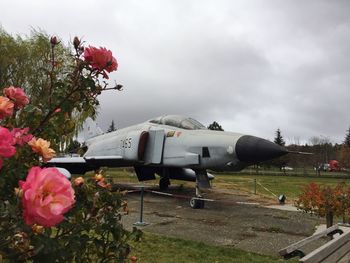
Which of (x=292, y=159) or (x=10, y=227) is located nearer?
(x=10, y=227)

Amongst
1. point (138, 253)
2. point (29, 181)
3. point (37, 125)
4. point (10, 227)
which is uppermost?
point (37, 125)

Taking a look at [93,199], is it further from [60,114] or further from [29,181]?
[29,181]

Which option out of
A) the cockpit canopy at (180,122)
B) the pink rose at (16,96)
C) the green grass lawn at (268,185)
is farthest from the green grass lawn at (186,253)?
the cockpit canopy at (180,122)

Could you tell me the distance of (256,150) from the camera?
390 inches

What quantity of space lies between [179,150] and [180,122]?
1258 mm

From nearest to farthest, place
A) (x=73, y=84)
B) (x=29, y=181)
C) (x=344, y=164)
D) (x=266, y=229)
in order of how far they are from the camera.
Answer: (x=29, y=181), (x=73, y=84), (x=266, y=229), (x=344, y=164)

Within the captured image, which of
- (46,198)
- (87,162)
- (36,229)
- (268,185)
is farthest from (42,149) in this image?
(268,185)

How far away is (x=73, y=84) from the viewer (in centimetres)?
215

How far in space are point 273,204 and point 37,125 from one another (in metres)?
12.4

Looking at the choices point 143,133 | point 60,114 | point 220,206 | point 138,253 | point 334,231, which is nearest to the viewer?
point 60,114

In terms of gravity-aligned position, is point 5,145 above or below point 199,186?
above

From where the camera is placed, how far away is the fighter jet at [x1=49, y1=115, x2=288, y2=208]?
33.3 ft

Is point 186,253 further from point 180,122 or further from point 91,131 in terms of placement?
point 91,131

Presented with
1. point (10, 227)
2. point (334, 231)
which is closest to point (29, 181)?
point (10, 227)
